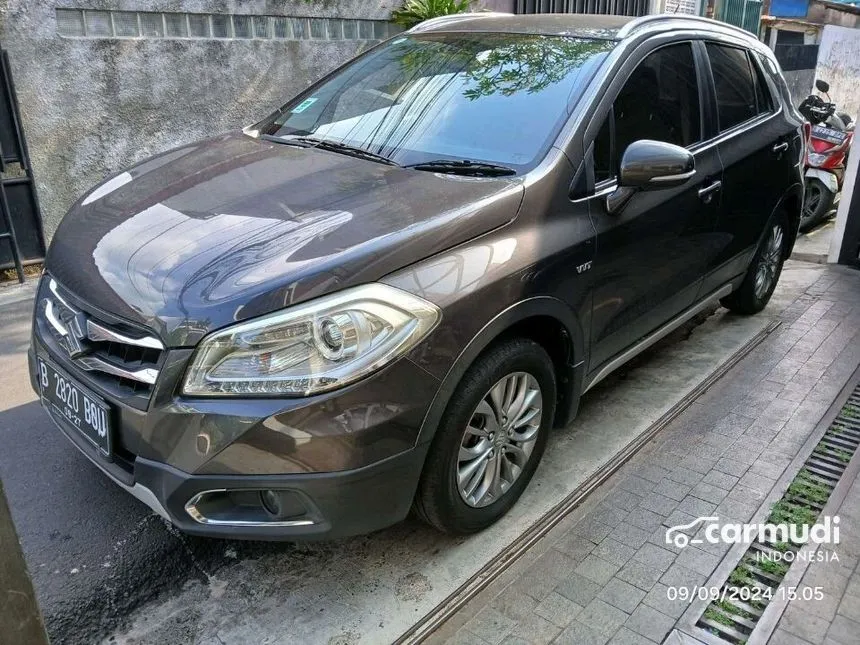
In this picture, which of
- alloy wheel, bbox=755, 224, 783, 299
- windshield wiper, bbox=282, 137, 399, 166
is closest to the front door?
windshield wiper, bbox=282, 137, 399, 166

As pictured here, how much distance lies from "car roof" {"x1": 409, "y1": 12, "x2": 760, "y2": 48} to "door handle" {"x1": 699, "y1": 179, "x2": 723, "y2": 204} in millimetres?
796

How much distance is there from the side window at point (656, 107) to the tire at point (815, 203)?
455 cm

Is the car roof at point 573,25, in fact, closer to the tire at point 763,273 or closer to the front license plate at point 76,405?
the tire at point 763,273

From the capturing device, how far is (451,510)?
2572mm

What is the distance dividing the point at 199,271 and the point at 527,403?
4.27 feet

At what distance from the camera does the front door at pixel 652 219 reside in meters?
3.03

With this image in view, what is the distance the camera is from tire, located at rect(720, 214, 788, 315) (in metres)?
4.68

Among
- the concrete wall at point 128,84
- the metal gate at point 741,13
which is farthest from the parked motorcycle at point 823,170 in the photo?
the metal gate at point 741,13

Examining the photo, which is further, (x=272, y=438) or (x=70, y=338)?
(x=70, y=338)

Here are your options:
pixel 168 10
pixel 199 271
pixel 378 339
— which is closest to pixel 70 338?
pixel 199 271

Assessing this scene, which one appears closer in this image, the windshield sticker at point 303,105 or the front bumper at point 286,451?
the front bumper at point 286,451

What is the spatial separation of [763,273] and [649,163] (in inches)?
96.3

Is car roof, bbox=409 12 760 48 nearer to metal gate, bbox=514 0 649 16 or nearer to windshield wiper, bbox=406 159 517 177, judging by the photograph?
windshield wiper, bbox=406 159 517 177

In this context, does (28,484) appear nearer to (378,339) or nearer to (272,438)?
(272,438)
